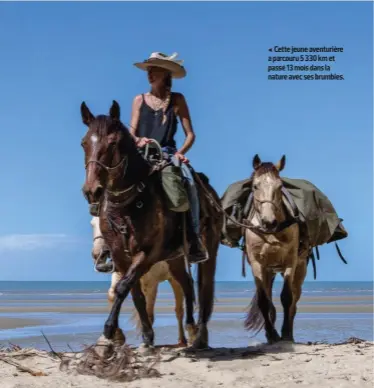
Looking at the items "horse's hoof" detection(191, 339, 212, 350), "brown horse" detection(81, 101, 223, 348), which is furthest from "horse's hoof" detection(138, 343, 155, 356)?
"horse's hoof" detection(191, 339, 212, 350)

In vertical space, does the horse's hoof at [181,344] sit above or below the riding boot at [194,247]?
below

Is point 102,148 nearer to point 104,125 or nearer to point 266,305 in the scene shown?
point 104,125

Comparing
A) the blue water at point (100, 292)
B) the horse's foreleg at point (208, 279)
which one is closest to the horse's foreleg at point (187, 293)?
the horse's foreleg at point (208, 279)

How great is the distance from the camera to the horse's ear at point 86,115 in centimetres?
821

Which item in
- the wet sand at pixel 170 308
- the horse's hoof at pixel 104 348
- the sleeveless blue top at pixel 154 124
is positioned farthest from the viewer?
the wet sand at pixel 170 308

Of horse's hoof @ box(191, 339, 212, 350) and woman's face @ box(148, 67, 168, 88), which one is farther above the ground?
woman's face @ box(148, 67, 168, 88)

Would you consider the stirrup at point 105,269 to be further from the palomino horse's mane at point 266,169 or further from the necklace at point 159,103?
the palomino horse's mane at point 266,169

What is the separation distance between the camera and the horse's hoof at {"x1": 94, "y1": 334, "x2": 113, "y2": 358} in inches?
309

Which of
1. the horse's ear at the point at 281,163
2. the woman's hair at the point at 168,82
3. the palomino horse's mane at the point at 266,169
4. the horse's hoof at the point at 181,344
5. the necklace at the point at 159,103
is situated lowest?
the horse's hoof at the point at 181,344

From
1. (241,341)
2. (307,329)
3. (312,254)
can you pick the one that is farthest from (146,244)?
(307,329)

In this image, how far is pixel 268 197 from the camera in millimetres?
10664

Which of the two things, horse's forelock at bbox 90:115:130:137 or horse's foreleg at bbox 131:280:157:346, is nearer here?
horse's forelock at bbox 90:115:130:137

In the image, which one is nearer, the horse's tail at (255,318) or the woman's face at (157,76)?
the woman's face at (157,76)

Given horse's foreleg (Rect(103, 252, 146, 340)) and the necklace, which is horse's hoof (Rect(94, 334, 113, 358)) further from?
the necklace
